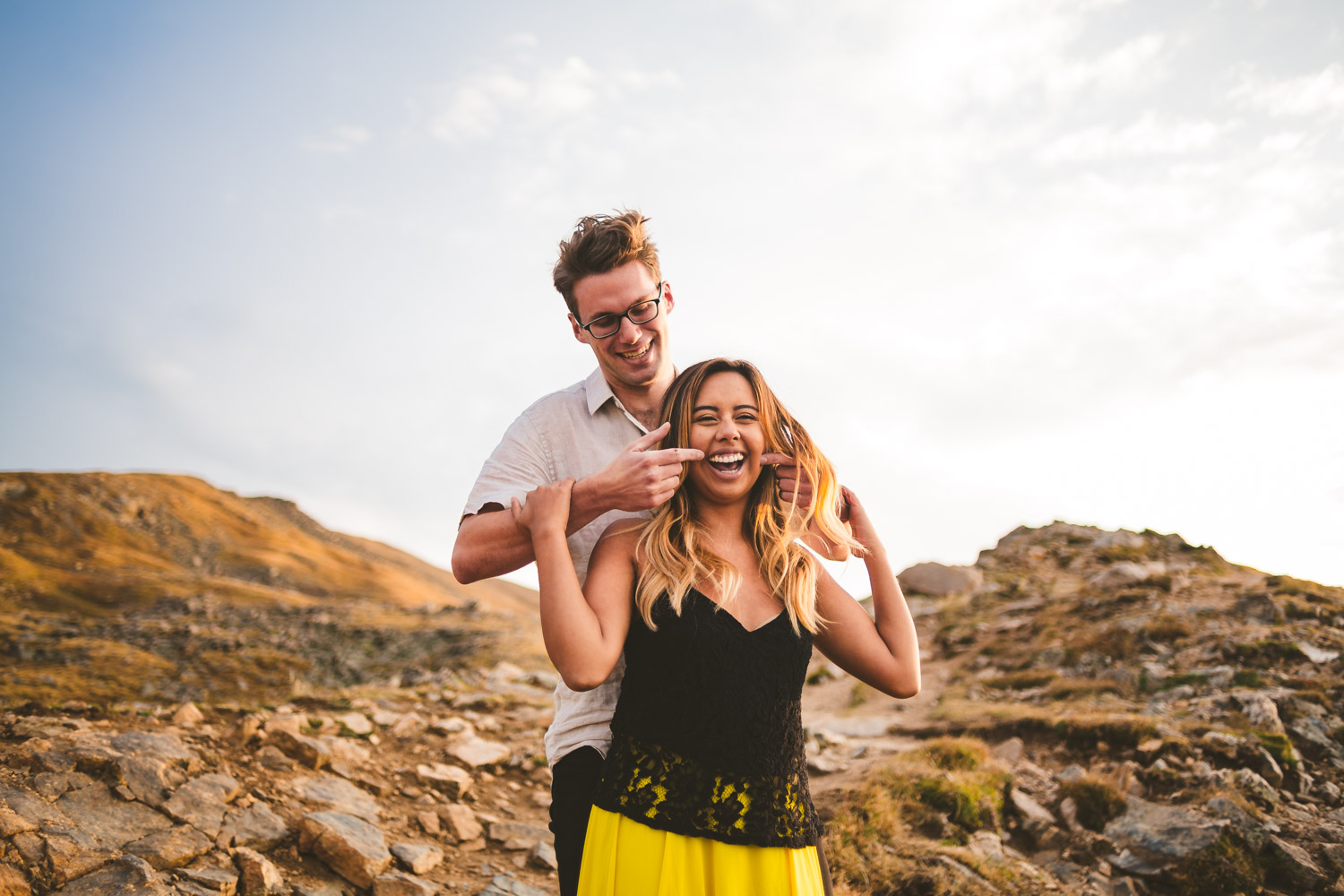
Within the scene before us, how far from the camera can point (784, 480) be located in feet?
9.15

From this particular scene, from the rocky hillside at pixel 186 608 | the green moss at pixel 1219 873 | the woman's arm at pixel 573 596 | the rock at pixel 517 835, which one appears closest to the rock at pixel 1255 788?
the green moss at pixel 1219 873

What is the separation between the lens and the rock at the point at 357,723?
21.8 ft

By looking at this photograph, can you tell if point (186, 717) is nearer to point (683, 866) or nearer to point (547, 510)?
point (547, 510)

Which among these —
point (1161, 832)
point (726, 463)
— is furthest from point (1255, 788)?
point (726, 463)

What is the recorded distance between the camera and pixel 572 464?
3094 mm

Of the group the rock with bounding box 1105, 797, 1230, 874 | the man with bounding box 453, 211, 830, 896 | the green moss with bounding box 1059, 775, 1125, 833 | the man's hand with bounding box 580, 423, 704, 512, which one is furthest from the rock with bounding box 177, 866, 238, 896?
the green moss with bounding box 1059, 775, 1125, 833

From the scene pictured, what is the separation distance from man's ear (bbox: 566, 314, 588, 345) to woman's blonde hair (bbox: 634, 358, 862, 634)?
1.81 ft

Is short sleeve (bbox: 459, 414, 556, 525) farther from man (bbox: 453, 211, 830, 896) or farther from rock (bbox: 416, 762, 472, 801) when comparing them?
rock (bbox: 416, 762, 472, 801)

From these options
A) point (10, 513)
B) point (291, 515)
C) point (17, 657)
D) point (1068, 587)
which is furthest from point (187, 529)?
point (1068, 587)

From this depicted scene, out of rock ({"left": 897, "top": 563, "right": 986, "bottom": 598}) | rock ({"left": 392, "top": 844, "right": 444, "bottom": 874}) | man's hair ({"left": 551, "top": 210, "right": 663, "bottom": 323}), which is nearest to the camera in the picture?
man's hair ({"left": 551, "top": 210, "right": 663, "bottom": 323})

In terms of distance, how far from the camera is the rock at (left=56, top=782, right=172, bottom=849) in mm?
3838

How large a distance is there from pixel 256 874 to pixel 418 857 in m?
0.99

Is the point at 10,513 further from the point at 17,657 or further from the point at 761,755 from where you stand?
the point at 761,755

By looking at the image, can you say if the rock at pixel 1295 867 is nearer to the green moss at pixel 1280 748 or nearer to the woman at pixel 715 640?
the green moss at pixel 1280 748
